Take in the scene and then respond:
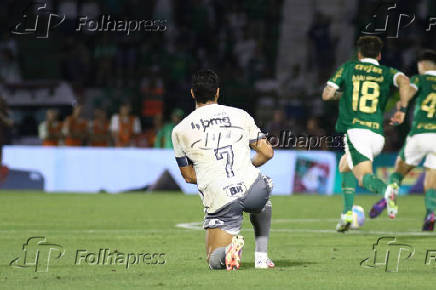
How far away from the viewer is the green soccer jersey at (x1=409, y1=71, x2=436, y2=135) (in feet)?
45.8

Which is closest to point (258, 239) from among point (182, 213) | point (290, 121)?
point (182, 213)

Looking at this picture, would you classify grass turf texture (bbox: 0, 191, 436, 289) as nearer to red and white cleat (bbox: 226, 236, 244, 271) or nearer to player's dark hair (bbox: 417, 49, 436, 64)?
red and white cleat (bbox: 226, 236, 244, 271)

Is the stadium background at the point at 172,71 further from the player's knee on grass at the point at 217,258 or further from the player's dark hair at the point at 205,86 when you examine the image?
the player's knee on grass at the point at 217,258

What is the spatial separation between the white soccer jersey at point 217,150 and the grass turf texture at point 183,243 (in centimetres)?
64

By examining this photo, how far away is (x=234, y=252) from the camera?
8.48 meters

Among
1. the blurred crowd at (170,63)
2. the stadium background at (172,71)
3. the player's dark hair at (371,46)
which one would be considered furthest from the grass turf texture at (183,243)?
the blurred crowd at (170,63)

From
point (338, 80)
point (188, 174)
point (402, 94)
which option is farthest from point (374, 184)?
point (188, 174)

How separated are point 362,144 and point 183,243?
2.77 m

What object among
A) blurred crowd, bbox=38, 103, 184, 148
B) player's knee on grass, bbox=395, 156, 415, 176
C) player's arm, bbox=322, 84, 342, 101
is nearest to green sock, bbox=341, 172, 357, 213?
player's knee on grass, bbox=395, 156, 415, 176

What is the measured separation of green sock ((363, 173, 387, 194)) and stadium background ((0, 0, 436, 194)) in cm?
1036

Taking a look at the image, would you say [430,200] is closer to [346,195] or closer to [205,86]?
[346,195]

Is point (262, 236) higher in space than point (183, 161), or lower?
lower

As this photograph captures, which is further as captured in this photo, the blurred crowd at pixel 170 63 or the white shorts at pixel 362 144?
the blurred crowd at pixel 170 63

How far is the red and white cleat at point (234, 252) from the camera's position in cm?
844
